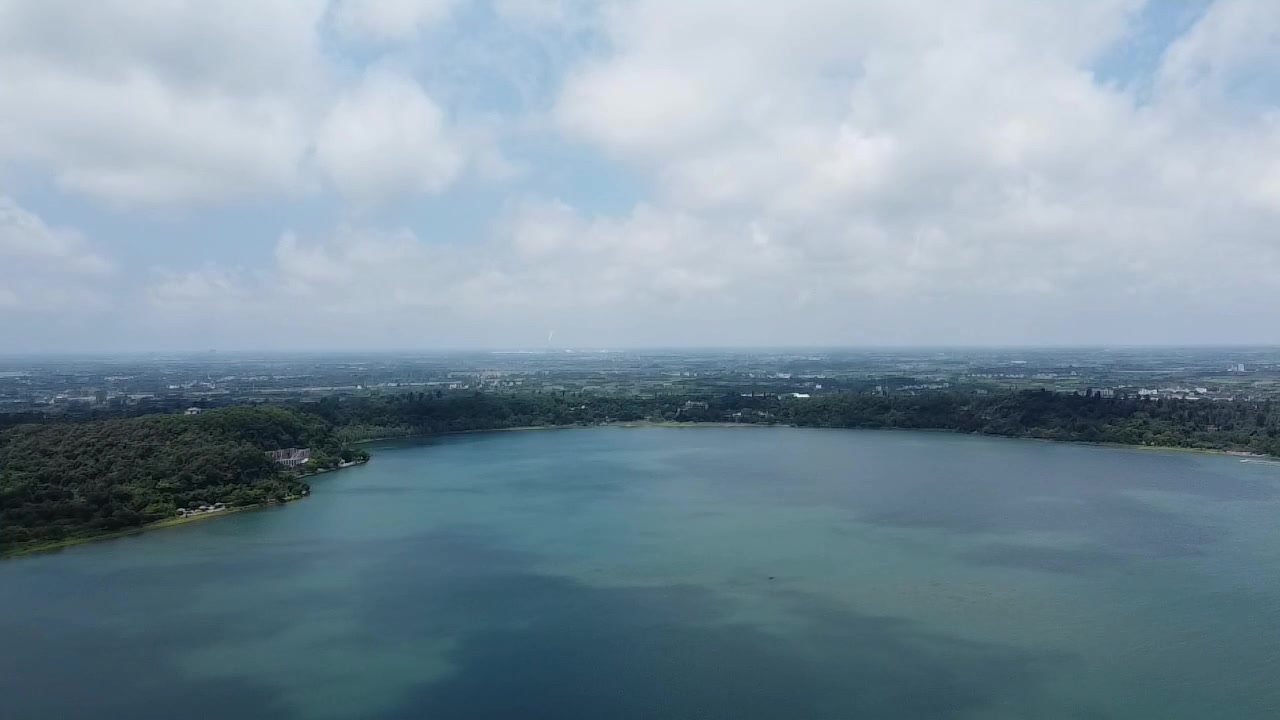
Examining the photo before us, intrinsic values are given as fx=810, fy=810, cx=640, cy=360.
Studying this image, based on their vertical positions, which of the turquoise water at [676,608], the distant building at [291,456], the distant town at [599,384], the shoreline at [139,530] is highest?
the distant town at [599,384]

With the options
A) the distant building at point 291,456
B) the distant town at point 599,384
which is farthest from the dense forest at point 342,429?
the distant town at point 599,384

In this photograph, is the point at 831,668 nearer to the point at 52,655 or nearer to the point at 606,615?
the point at 606,615

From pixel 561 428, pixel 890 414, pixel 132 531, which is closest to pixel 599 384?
pixel 561 428

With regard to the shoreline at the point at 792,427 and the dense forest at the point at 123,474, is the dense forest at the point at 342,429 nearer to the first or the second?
the dense forest at the point at 123,474

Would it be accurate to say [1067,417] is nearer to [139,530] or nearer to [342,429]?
[342,429]

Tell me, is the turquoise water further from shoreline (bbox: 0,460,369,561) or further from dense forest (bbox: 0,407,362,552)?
dense forest (bbox: 0,407,362,552)

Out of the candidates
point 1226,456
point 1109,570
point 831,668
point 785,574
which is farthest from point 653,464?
point 1226,456
